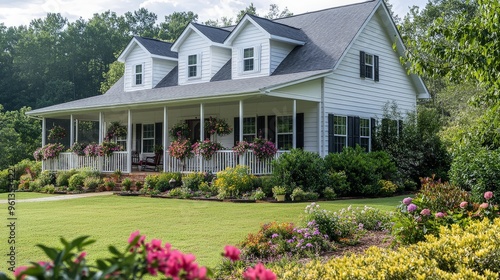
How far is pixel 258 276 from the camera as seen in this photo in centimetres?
202

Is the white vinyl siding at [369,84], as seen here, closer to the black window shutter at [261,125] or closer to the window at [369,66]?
the window at [369,66]

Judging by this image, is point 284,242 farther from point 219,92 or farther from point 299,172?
point 219,92

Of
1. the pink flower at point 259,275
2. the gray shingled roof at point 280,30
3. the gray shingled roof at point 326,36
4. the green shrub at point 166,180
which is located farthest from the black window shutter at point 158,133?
the pink flower at point 259,275

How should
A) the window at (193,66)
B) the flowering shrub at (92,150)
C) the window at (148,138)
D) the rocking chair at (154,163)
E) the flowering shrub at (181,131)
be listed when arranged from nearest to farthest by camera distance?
the flowering shrub at (181,131), the flowering shrub at (92,150), the rocking chair at (154,163), the window at (193,66), the window at (148,138)

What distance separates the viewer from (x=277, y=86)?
53.1 ft

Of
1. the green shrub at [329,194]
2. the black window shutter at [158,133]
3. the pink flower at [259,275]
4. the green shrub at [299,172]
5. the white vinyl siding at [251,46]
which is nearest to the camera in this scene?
the pink flower at [259,275]

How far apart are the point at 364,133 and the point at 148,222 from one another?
12.1 meters

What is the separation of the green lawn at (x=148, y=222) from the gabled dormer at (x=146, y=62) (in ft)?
34.6

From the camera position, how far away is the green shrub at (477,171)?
9586 millimetres

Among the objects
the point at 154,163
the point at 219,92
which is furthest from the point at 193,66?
the point at 219,92

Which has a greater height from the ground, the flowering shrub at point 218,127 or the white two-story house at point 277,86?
the white two-story house at point 277,86

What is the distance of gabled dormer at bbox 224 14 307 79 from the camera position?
20.4 m

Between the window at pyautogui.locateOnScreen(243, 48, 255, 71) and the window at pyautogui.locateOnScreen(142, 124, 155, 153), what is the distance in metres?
5.85

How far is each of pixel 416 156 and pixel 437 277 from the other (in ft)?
52.2
